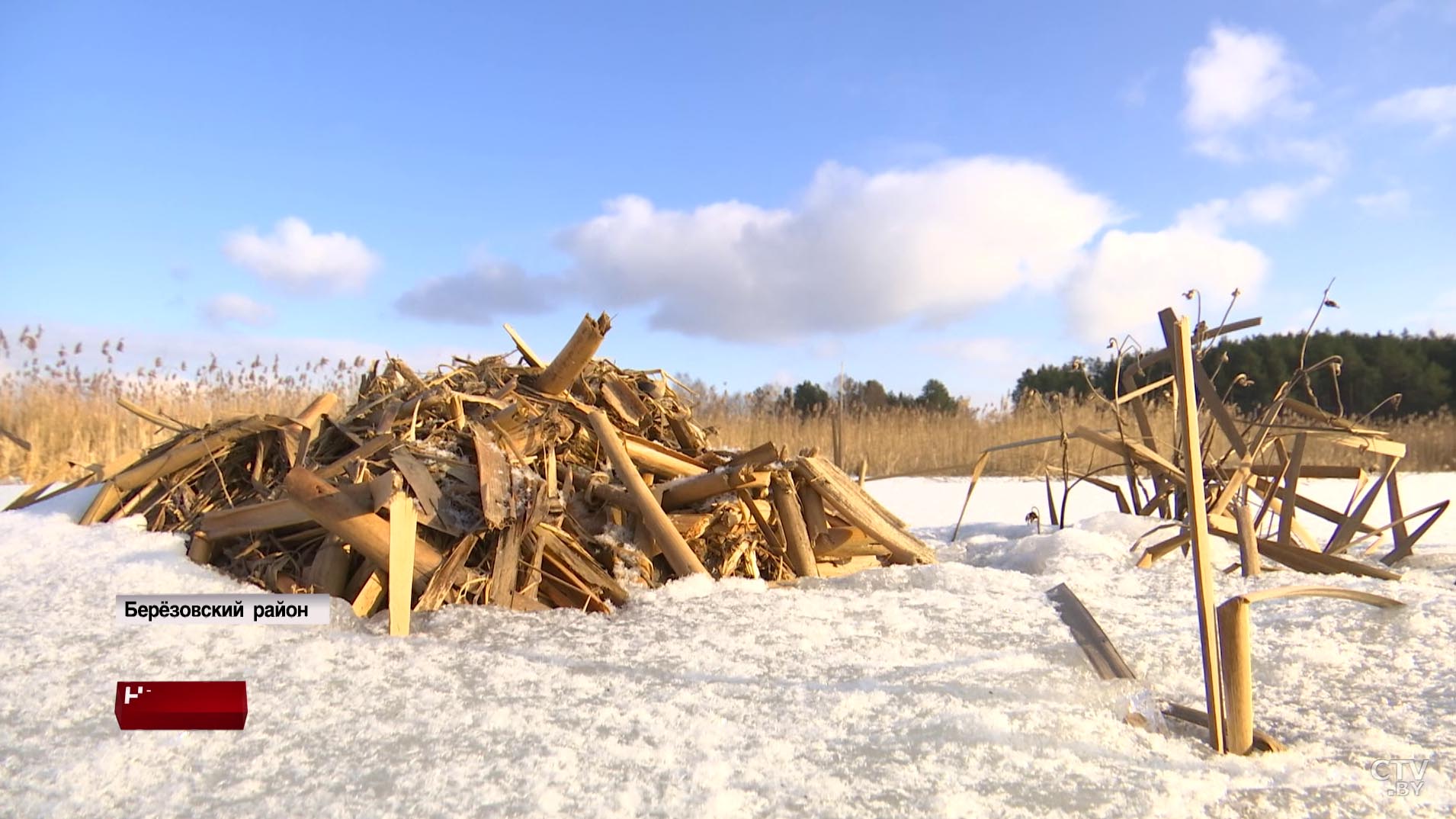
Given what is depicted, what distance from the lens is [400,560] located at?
1.59 meters

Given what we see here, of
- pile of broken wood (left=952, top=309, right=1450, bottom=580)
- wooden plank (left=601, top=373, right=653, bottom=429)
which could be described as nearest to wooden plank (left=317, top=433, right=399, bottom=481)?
wooden plank (left=601, top=373, right=653, bottom=429)

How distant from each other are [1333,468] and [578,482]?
7.65 ft

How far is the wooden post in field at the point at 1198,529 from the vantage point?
964mm

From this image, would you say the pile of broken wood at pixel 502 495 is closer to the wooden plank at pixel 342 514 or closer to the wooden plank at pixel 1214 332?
the wooden plank at pixel 342 514

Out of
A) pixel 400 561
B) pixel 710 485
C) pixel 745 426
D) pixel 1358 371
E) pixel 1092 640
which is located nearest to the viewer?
pixel 1092 640

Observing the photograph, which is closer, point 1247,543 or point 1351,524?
point 1247,543

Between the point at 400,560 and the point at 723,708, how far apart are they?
30.6 inches

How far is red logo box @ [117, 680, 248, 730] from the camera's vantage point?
1.07m

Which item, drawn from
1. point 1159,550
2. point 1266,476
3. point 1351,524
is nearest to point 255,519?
point 1159,550

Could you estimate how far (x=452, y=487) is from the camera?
6.35 ft

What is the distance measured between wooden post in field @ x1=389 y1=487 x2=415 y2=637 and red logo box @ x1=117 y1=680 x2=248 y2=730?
0.36m

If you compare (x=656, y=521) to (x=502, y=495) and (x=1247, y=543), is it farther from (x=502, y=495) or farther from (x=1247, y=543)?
(x=1247, y=543)

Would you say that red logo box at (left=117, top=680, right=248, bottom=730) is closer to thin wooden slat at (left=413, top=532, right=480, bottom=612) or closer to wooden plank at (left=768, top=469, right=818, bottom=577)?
thin wooden slat at (left=413, top=532, right=480, bottom=612)

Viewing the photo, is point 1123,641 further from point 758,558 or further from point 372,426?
point 372,426
